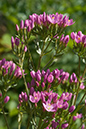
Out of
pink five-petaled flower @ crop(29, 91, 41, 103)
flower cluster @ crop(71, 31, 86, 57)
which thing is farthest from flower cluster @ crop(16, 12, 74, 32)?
pink five-petaled flower @ crop(29, 91, 41, 103)

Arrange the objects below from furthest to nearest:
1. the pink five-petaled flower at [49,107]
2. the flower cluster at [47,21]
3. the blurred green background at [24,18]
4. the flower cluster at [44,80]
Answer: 1. the blurred green background at [24,18]
2. the flower cluster at [47,21]
3. the flower cluster at [44,80]
4. the pink five-petaled flower at [49,107]

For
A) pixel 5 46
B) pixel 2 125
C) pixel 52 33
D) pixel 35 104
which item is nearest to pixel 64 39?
pixel 52 33

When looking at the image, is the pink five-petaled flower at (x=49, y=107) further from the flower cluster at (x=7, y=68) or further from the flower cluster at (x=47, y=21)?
the flower cluster at (x=47, y=21)

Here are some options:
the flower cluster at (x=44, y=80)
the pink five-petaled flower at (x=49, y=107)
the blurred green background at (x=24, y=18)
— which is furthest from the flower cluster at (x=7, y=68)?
the blurred green background at (x=24, y=18)

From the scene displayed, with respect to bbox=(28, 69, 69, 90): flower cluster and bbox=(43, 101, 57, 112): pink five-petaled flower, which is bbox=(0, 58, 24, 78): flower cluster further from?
bbox=(43, 101, 57, 112): pink five-petaled flower

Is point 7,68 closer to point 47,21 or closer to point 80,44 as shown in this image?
point 47,21

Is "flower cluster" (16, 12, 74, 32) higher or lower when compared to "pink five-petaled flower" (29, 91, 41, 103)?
higher

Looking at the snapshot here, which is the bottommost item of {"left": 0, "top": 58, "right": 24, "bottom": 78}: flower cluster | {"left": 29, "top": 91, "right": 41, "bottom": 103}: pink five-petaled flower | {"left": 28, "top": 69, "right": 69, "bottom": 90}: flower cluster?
{"left": 29, "top": 91, "right": 41, "bottom": 103}: pink five-petaled flower

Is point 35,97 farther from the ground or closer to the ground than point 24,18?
closer to the ground

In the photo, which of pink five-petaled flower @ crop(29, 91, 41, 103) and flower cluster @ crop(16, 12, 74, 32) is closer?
pink five-petaled flower @ crop(29, 91, 41, 103)

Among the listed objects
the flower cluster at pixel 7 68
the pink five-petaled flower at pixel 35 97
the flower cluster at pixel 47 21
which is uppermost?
the flower cluster at pixel 47 21

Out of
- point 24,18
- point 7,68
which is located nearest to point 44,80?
point 7,68
